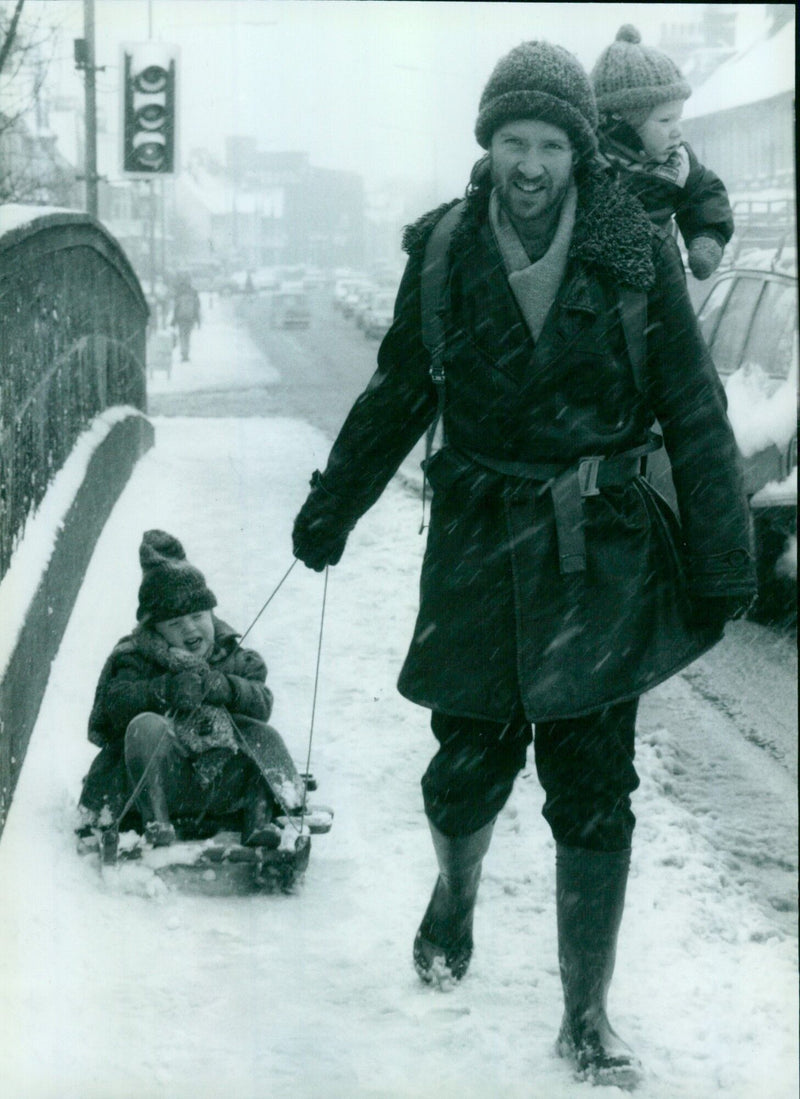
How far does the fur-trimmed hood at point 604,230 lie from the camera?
2.99 meters

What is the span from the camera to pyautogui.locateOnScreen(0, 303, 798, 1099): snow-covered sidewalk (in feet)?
10.1

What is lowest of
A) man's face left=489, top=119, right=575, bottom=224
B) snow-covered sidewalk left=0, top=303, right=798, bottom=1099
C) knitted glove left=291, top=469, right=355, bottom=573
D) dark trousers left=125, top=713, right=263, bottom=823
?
snow-covered sidewalk left=0, top=303, right=798, bottom=1099

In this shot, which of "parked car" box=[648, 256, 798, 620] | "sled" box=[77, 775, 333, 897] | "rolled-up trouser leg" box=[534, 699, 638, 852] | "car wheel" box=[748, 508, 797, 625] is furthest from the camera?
"car wheel" box=[748, 508, 797, 625]

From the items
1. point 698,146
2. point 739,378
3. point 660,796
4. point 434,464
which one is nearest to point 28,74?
point 739,378

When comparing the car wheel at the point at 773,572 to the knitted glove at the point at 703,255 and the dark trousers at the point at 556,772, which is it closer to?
the knitted glove at the point at 703,255

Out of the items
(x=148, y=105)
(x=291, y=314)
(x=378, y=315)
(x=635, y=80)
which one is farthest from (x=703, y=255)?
(x=291, y=314)

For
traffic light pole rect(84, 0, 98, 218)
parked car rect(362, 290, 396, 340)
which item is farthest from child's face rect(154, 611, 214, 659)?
parked car rect(362, 290, 396, 340)

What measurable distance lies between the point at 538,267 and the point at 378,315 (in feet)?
118

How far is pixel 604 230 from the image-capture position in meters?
3.01

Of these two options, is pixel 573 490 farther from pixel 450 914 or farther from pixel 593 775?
pixel 450 914

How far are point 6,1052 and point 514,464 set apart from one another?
1467mm

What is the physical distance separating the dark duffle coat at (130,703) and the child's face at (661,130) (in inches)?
65.5

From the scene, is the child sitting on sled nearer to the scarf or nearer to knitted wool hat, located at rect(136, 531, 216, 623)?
knitted wool hat, located at rect(136, 531, 216, 623)

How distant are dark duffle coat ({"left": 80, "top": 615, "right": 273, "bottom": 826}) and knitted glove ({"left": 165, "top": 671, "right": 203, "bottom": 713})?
0.06ft
